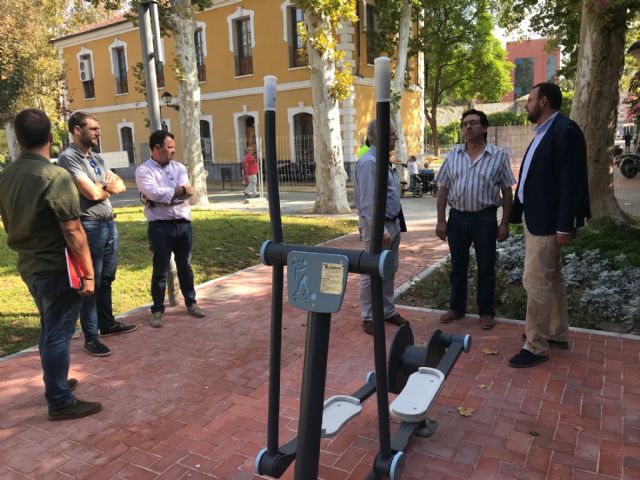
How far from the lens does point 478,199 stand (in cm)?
470

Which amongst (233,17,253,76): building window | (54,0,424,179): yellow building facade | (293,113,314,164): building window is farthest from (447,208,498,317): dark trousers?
(233,17,253,76): building window

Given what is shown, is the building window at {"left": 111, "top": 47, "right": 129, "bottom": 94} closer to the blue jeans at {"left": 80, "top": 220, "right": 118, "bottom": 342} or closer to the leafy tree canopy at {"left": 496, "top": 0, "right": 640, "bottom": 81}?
the leafy tree canopy at {"left": 496, "top": 0, "right": 640, "bottom": 81}

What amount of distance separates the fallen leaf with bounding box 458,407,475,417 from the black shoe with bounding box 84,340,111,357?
122 inches

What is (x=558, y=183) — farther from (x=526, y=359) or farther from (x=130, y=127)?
(x=130, y=127)

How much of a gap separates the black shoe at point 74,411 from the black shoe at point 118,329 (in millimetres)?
1510

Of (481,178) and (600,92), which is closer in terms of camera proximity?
(481,178)

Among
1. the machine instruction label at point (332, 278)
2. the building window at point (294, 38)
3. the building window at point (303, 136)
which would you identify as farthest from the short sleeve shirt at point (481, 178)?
the building window at point (294, 38)

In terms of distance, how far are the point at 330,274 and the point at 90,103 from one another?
33.8 m

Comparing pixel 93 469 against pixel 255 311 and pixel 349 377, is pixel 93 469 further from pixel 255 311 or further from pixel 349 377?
pixel 255 311

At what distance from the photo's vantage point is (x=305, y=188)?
825 inches

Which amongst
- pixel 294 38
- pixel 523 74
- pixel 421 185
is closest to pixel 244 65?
pixel 294 38

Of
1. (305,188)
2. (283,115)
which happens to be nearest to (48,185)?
(305,188)

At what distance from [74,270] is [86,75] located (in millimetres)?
32023

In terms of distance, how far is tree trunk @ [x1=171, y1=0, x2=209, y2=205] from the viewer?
1412 centimetres
